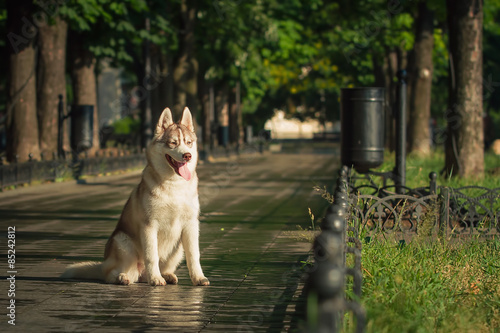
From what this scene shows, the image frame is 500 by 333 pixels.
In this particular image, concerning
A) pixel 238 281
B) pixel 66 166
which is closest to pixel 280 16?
pixel 66 166

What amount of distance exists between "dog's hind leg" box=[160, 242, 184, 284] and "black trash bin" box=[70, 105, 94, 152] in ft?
69.1

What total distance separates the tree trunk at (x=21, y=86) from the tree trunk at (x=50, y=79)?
1776mm

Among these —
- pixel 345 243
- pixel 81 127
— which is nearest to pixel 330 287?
pixel 345 243

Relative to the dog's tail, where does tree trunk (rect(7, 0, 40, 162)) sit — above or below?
above

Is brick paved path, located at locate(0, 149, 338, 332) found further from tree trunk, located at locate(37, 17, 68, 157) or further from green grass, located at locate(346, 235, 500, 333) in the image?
tree trunk, located at locate(37, 17, 68, 157)

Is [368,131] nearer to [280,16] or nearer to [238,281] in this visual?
[238,281]

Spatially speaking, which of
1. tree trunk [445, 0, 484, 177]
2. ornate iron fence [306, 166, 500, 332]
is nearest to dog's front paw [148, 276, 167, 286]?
ornate iron fence [306, 166, 500, 332]

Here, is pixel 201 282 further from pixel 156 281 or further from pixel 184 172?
pixel 184 172

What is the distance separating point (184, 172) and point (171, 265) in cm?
112

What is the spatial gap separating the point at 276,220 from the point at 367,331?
457 inches

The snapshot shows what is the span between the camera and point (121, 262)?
405 inches

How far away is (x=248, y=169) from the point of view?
134 ft

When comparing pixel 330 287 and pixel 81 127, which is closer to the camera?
pixel 330 287

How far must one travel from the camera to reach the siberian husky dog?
998 centimetres
